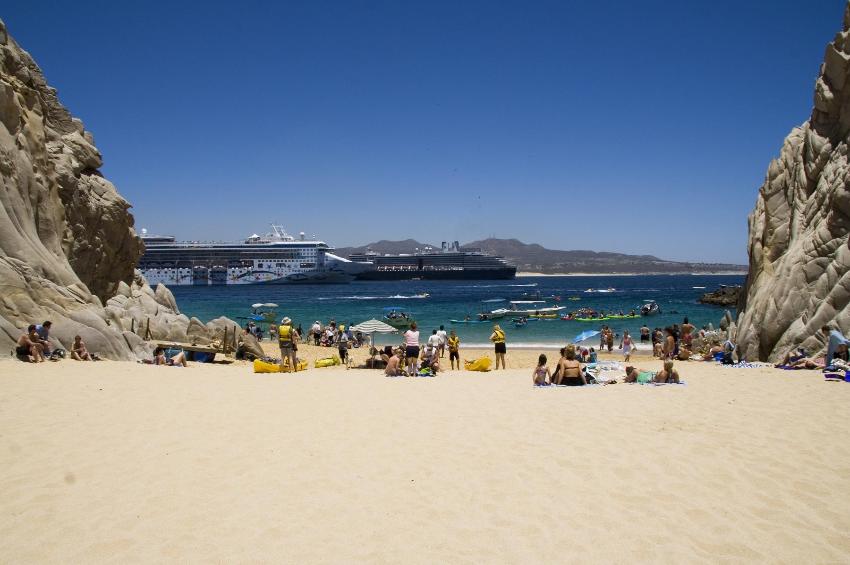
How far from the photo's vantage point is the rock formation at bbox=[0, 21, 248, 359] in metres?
11.8

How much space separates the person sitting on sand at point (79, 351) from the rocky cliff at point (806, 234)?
13.7m

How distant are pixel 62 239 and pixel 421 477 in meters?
17.2

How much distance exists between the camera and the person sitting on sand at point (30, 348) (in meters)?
10.0

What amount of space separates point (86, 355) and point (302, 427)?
6.61 meters

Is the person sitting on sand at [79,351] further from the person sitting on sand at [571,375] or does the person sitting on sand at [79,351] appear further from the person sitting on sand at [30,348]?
the person sitting on sand at [571,375]

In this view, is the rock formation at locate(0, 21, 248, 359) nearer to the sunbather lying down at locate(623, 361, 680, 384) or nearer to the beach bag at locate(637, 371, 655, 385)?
the sunbather lying down at locate(623, 361, 680, 384)

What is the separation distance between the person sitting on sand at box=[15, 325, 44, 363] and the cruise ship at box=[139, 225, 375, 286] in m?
85.3

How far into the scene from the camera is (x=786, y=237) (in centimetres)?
1447

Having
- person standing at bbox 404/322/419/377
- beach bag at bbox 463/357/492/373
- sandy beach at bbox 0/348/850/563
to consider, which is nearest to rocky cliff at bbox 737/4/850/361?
sandy beach at bbox 0/348/850/563

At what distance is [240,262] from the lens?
96.7 meters

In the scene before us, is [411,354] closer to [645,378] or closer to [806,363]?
[645,378]

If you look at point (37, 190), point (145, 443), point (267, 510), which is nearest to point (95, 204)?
point (37, 190)

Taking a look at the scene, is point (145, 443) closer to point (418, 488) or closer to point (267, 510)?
point (267, 510)

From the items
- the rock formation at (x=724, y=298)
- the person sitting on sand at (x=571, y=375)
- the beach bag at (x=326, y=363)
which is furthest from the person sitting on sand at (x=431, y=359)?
the rock formation at (x=724, y=298)
